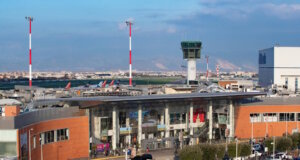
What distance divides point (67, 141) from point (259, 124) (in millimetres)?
24185

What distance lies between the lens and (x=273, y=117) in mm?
55156

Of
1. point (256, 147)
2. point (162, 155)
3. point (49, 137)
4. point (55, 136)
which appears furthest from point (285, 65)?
point (49, 137)

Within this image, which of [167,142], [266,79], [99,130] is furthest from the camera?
[266,79]

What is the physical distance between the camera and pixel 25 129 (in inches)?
1293

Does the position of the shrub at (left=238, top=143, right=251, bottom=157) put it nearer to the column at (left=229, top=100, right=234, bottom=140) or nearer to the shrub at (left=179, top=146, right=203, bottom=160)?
the shrub at (left=179, top=146, right=203, bottom=160)

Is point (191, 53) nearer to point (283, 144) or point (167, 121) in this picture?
point (167, 121)

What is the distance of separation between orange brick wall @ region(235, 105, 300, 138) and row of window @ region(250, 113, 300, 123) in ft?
1.12

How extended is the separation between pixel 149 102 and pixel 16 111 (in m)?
17.3

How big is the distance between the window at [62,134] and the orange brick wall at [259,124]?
21.6 metres

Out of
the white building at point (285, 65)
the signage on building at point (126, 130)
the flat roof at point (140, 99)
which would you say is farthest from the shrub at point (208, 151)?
the white building at point (285, 65)

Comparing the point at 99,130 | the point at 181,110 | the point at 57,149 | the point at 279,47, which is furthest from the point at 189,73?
the point at 57,149

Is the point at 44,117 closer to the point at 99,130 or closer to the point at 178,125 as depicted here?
the point at 99,130

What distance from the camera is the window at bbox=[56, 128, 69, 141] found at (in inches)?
1524

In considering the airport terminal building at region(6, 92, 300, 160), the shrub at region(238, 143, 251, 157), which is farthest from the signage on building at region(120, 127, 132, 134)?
the shrub at region(238, 143, 251, 157)
